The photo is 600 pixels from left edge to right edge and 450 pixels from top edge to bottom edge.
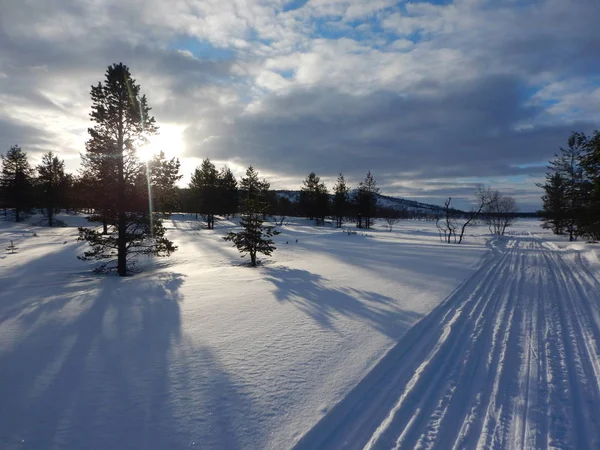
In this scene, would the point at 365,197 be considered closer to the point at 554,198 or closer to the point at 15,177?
the point at 554,198

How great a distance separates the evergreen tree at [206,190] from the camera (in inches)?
1809

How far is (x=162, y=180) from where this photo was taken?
46.7 ft

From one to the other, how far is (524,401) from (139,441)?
506cm

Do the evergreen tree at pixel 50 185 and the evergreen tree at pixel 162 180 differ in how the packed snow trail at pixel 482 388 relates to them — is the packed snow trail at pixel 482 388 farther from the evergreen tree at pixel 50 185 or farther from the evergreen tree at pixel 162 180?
the evergreen tree at pixel 50 185

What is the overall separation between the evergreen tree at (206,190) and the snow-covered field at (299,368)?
3617cm

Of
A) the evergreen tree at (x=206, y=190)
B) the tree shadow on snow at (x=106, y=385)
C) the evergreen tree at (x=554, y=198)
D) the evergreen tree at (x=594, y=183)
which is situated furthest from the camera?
the evergreen tree at (x=206, y=190)

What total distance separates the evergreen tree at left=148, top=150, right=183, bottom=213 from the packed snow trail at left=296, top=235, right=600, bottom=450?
41.5 feet

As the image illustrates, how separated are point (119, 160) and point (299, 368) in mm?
13375

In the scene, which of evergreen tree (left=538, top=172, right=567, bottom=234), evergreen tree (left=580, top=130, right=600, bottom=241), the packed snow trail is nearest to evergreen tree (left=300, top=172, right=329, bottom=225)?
evergreen tree (left=538, top=172, right=567, bottom=234)

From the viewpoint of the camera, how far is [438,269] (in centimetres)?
1486

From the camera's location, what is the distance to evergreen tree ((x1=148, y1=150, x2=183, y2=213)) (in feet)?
46.2

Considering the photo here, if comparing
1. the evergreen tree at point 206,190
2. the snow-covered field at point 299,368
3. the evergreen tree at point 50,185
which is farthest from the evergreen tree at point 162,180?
the evergreen tree at point 50,185

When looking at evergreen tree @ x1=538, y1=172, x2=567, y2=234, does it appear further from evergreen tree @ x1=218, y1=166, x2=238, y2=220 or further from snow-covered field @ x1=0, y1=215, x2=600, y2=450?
evergreen tree @ x1=218, y1=166, x2=238, y2=220

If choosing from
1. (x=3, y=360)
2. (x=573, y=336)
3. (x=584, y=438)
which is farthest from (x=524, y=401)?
(x=3, y=360)
